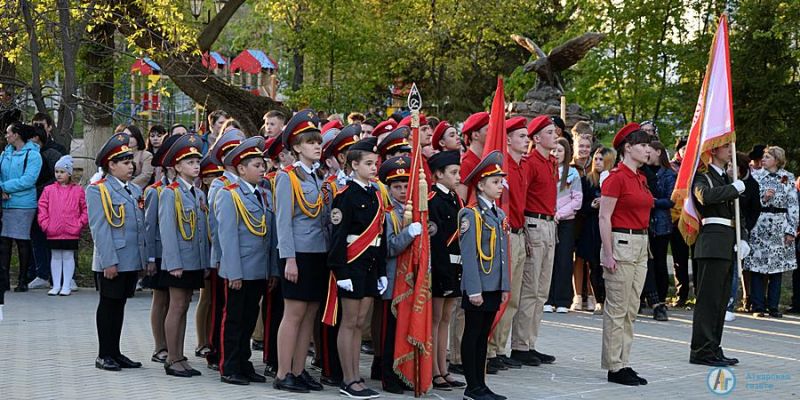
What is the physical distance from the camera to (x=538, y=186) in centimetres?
1129

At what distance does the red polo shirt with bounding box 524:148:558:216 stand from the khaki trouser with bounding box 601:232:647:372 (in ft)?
3.79

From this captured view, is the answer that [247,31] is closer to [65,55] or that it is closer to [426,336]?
[65,55]

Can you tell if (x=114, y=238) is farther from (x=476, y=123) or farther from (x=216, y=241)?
(x=476, y=123)

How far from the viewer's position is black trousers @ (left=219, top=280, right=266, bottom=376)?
31.8 feet

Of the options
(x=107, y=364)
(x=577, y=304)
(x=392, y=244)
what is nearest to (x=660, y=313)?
(x=577, y=304)

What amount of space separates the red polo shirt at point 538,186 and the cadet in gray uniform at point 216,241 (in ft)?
8.69

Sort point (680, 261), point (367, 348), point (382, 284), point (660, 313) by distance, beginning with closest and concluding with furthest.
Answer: point (382, 284) → point (367, 348) → point (660, 313) → point (680, 261)

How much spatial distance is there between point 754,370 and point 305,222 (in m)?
4.43

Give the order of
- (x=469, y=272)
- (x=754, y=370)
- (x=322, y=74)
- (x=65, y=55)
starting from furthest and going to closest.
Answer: (x=322, y=74) → (x=65, y=55) → (x=754, y=370) → (x=469, y=272)

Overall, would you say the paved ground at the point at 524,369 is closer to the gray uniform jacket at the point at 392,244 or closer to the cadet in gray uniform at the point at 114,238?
the cadet in gray uniform at the point at 114,238

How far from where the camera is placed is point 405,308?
372 inches

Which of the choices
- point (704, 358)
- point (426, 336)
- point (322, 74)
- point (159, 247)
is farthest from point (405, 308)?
point (322, 74)

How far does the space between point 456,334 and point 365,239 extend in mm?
1795

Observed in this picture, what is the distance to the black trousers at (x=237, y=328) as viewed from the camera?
9695 mm
